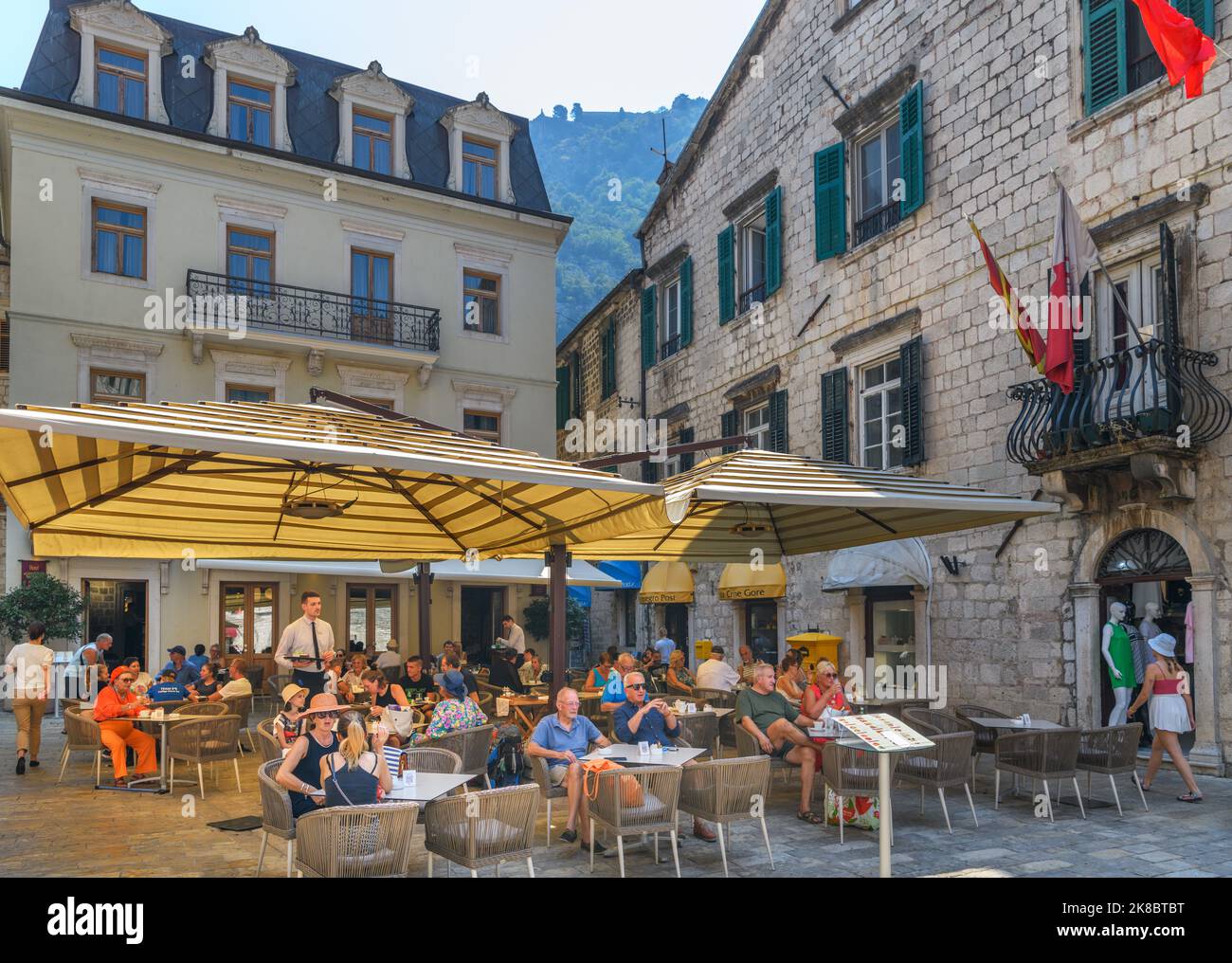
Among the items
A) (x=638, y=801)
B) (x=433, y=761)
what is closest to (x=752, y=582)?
(x=433, y=761)

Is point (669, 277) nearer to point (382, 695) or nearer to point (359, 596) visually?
point (359, 596)

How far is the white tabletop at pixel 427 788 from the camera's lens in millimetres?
6176

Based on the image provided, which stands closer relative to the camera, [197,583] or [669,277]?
[197,583]

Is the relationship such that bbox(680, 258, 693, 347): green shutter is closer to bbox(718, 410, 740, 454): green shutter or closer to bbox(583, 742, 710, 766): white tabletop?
bbox(718, 410, 740, 454): green shutter

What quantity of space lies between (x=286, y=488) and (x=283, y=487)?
3 centimetres

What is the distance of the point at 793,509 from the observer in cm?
1048

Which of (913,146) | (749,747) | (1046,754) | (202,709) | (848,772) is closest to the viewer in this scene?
(848,772)

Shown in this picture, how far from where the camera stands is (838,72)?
16.6 metres

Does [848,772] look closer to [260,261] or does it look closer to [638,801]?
[638,801]

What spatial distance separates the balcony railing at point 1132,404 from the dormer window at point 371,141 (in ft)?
50.4

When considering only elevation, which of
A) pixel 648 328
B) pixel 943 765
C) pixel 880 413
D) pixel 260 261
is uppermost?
pixel 260 261

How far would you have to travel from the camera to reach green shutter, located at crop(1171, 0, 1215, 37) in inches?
405
